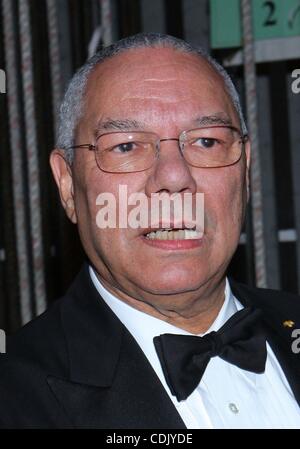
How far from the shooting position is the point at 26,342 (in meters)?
1.39

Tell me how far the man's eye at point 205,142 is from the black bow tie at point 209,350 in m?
0.34

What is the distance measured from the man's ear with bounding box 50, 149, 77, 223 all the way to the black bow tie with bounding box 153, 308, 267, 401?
1.14ft

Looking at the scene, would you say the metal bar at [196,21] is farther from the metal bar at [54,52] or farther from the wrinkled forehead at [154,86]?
the wrinkled forehead at [154,86]

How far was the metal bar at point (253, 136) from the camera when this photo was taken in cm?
198

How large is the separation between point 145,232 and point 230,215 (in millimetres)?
175

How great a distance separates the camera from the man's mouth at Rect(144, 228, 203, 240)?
137cm

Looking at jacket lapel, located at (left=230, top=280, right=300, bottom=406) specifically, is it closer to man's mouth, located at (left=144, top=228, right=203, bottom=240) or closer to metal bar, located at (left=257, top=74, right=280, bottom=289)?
man's mouth, located at (left=144, top=228, right=203, bottom=240)

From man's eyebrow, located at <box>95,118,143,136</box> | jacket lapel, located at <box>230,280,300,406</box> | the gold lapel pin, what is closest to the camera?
man's eyebrow, located at <box>95,118,143,136</box>

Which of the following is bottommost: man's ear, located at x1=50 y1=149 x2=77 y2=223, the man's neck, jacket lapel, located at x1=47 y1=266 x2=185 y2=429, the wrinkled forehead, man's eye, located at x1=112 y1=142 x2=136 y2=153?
jacket lapel, located at x1=47 y1=266 x2=185 y2=429

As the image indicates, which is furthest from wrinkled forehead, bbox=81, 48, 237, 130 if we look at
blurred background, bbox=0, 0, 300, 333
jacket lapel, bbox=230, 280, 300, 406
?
blurred background, bbox=0, 0, 300, 333

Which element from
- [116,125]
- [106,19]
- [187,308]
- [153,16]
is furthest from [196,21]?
[187,308]

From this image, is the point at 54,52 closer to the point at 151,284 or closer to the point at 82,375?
the point at 151,284

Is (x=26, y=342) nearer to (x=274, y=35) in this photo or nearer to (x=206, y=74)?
(x=206, y=74)
